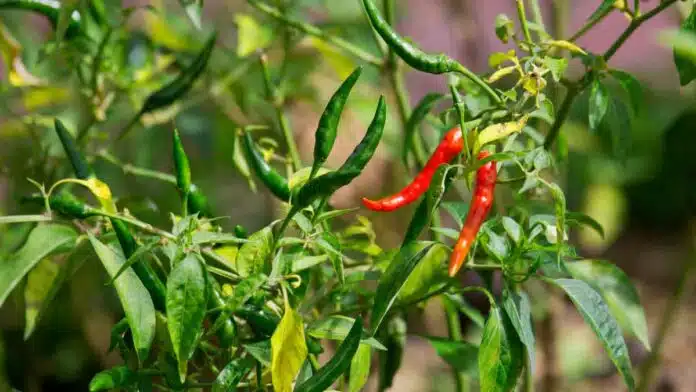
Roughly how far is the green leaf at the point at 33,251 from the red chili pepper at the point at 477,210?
1.06 feet

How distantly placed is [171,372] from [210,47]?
38 centimetres

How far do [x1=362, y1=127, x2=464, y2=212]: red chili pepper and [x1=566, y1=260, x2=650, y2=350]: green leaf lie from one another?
0.17 meters

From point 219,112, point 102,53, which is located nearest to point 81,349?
point 219,112

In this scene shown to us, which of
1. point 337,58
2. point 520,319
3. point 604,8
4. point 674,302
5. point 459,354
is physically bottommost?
point 674,302

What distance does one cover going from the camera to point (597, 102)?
0.83m

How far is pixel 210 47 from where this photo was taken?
3.34 ft

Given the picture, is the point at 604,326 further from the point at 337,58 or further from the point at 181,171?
the point at 337,58

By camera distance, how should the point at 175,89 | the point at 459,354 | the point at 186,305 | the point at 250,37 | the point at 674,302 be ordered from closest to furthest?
the point at 186,305, the point at 459,354, the point at 175,89, the point at 250,37, the point at 674,302

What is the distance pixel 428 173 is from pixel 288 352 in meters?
0.19

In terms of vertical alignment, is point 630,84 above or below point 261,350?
above

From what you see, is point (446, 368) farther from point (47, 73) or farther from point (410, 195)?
point (410, 195)

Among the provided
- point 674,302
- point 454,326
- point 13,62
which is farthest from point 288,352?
point 674,302

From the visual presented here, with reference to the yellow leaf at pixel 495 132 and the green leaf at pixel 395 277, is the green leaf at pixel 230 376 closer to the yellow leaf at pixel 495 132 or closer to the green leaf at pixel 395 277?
the green leaf at pixel 395 277

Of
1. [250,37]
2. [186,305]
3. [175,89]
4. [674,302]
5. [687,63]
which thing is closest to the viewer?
[186,305]
